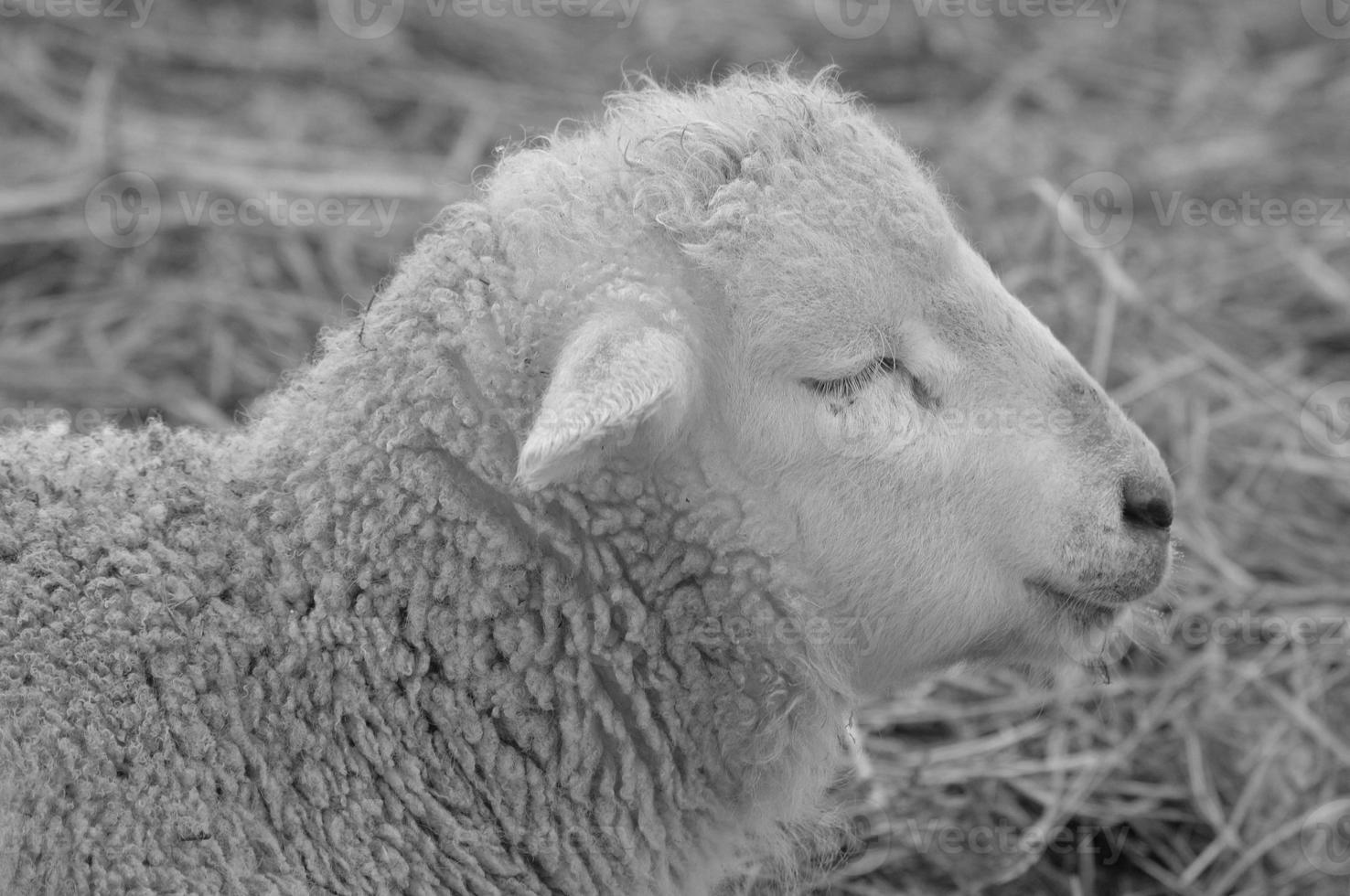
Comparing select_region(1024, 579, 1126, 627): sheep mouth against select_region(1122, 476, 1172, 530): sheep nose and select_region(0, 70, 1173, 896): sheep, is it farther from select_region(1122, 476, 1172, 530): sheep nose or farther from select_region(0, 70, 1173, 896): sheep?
Answer: select_region(1122, 476, 1172, 530): sheep nose

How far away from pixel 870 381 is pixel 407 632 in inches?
38.1

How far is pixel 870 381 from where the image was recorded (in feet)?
9.24

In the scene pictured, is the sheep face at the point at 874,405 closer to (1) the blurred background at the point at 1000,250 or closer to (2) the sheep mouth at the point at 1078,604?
(2) the sheep mouth at the point at 1078,604

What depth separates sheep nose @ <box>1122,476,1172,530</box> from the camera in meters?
2.88

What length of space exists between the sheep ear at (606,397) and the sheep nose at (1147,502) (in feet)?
2.93

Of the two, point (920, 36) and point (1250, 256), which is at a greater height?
Answer: point (920, 36)

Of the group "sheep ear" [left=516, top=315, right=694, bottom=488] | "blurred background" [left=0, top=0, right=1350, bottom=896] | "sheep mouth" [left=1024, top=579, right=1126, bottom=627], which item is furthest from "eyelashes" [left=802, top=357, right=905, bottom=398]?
"blurred background" [left=0, top=0, right=1350, bottom=896]

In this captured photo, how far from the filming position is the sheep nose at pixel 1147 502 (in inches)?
113

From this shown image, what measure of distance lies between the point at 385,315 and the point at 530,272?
30 centimetres

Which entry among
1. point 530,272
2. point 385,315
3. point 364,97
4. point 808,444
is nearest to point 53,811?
point 385,315

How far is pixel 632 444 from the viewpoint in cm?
264

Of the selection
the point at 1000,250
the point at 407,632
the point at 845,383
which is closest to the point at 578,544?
the point at 407,632

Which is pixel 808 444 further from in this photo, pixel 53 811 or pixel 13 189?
pixel 13 189

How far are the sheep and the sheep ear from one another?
0.03ft
